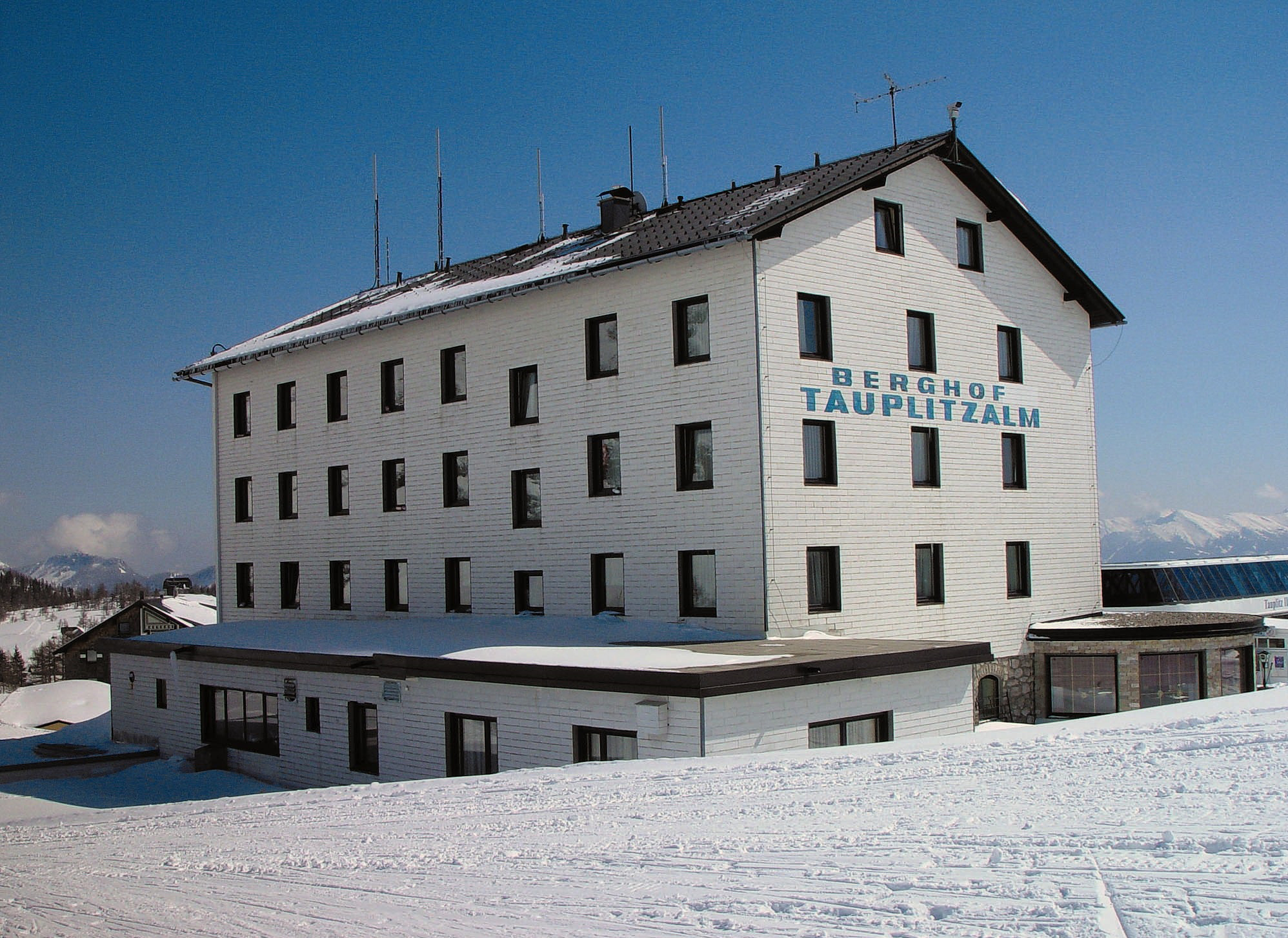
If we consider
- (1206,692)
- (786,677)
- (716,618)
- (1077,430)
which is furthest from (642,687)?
(1077,430)

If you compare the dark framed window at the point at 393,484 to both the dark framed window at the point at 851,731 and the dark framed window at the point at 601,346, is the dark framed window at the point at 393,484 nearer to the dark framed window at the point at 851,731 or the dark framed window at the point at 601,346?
the dark framed window at the point at 601,346

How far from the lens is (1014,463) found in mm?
24812

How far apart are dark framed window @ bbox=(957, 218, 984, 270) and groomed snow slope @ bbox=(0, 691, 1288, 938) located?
45.1 ft

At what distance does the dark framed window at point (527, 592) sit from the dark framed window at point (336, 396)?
24.8 ft

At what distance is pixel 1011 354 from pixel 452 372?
40.3 ft

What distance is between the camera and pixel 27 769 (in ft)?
79.6

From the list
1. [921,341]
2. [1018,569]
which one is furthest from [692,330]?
[1018,569]

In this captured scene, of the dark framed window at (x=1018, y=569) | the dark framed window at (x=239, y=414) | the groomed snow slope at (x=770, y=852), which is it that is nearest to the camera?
the groomed snow slope at (x=770, y=852)

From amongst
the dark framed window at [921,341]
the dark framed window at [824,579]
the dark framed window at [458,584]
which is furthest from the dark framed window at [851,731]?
the dark framed window at [458,584]

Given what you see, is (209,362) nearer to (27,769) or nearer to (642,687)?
(27,769)

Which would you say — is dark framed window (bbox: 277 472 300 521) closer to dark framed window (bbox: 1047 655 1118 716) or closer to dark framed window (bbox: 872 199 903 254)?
dark framed window (bbox: 872 199 903 254)

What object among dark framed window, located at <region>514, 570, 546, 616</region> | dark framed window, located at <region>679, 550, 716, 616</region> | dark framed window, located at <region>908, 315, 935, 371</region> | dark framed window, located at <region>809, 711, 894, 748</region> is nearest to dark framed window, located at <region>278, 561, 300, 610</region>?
dark framed window, located at <region>514, 570, 546, 616</region>

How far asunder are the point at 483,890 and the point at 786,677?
355 inches

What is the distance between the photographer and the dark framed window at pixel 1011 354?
2472 cm
